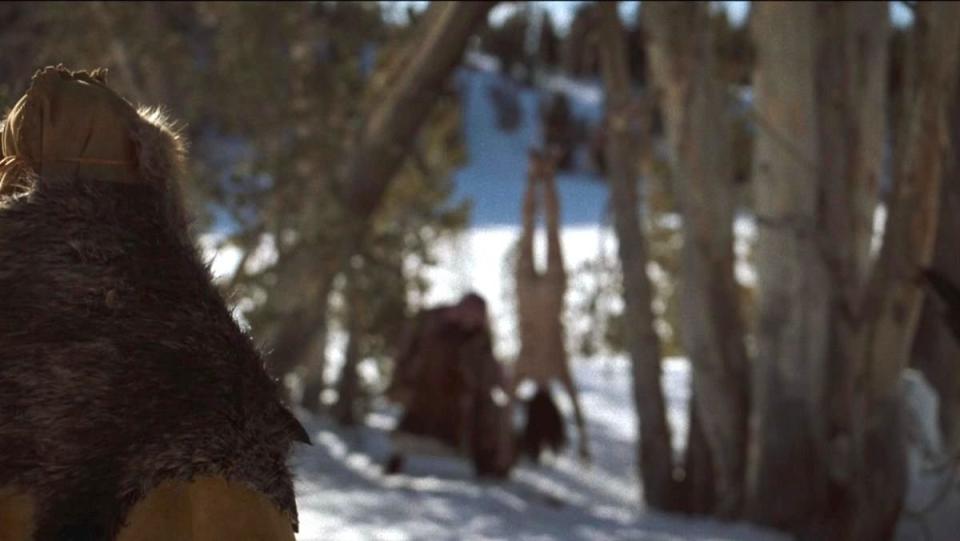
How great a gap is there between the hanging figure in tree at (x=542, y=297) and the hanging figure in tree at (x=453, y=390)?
295mm

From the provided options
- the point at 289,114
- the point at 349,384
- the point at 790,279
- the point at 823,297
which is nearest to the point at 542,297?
the point at 289,114

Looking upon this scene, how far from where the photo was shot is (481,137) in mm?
43406

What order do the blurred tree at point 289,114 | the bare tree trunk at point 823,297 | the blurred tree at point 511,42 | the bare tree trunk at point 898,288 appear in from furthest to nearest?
the blurred tree at point 511,42
the blurred tree at point 289,114
the bare tree trunk at point 823,297
the bare tree trunk at point 898,288

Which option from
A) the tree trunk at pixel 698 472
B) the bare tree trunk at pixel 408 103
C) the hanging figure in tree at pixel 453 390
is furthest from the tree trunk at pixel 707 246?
the hanging figure in tree at pixel 453 390

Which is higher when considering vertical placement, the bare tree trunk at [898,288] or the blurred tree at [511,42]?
the blurred tree at [511,42]

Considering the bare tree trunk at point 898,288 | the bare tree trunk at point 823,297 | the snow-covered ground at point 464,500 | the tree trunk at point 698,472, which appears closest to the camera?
the bare tree trunk at point 898,288

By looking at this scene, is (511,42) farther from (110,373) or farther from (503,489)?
(110,373)

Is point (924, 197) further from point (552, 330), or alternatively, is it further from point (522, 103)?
point (522, 103)

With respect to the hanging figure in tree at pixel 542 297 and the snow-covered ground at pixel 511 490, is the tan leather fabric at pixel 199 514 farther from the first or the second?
the hanging figure in tree at pixel 542 297

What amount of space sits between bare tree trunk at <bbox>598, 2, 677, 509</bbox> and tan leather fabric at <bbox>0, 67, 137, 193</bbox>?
26.4 ft

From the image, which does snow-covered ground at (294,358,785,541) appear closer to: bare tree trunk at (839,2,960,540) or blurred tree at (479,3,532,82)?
bare tree trunk at (839,2,960,540)

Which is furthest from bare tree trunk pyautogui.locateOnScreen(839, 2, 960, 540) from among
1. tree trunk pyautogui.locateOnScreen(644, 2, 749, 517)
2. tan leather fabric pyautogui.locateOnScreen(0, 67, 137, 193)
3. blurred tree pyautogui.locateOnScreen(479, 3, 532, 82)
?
tan leather fabric pyautogui.locateOnScreen(0, 67, 137, 193)

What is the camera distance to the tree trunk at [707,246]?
404 inches

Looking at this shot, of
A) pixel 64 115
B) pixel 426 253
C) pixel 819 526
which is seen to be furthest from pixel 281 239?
pixel 64 115
